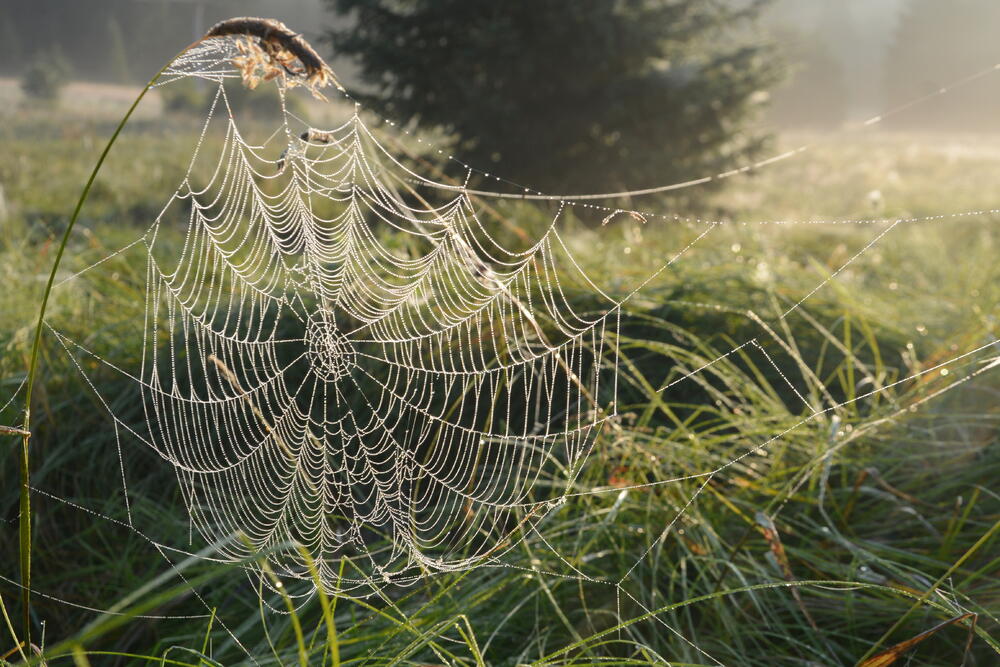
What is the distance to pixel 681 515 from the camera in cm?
233

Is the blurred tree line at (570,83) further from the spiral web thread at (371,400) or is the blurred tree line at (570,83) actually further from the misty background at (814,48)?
the misty background at (814,48)

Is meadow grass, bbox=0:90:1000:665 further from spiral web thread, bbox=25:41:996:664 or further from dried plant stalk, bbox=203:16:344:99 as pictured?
dried plant stalk, bbox=203:16:344:99

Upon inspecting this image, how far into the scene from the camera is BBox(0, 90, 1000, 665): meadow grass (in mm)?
2105

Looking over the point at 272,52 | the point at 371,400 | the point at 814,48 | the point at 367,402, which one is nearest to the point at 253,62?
the point at 272,52

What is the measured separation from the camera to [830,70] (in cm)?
5119

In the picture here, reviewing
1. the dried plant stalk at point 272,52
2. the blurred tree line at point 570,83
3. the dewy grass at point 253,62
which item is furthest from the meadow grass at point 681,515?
the blurred tree line at point 570,83

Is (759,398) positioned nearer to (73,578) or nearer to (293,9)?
(73,578)

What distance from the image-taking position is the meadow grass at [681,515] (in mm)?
2105

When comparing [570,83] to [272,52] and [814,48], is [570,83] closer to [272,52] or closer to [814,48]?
[272,52]

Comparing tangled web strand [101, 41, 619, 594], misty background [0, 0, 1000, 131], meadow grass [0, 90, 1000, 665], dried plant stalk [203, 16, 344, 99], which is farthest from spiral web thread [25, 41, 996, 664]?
misty background [0, 0, 1000, 131]

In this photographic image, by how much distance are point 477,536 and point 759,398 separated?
3.65 ft

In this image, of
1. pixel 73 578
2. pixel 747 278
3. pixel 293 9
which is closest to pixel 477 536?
pixel 73 578

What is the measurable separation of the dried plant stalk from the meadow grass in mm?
917

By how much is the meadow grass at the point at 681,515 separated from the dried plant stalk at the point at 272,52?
917mm
